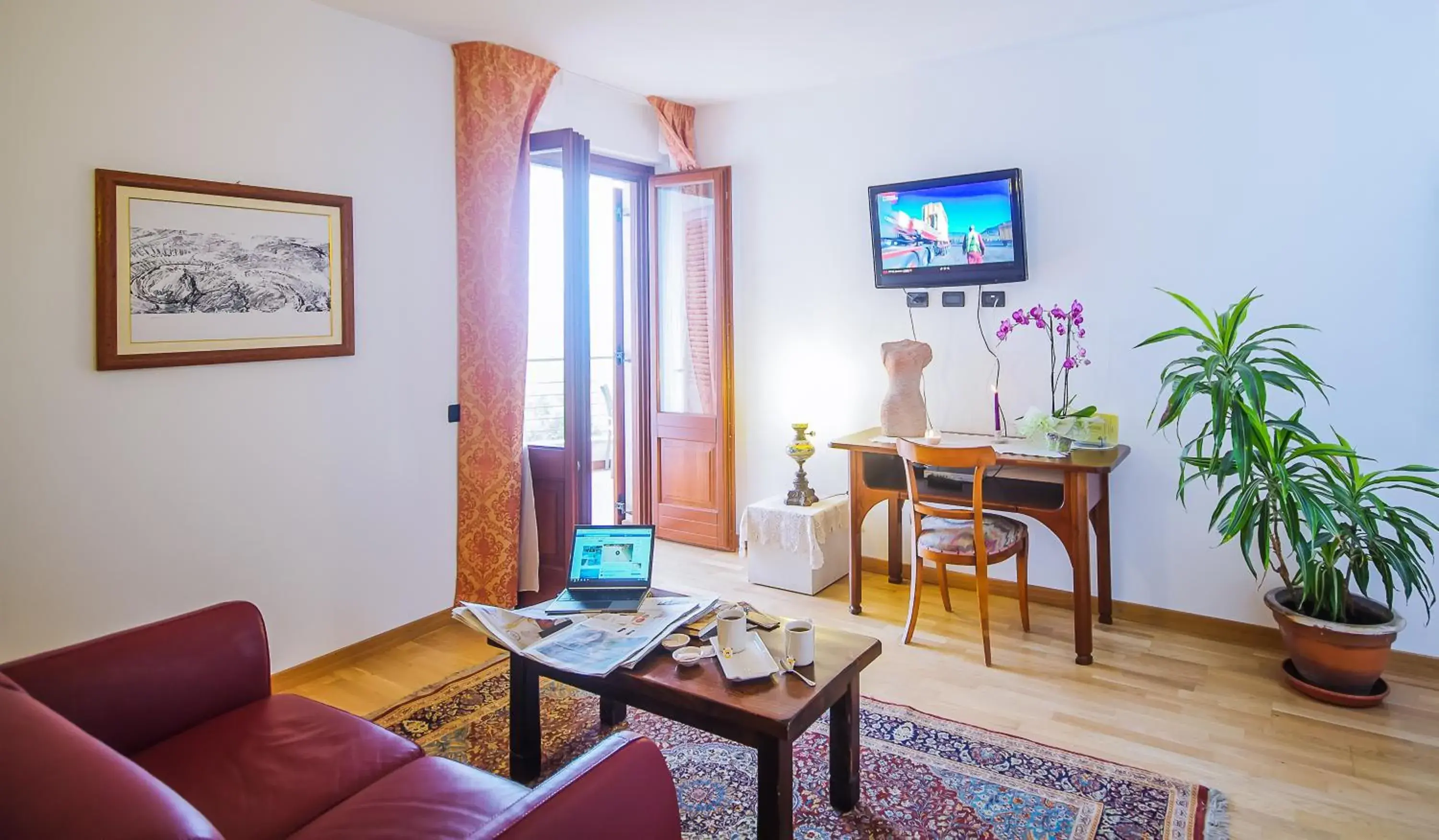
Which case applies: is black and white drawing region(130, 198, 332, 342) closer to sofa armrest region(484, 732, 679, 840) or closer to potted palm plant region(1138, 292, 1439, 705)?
sofa armrest region(484, 732, 679, 840)

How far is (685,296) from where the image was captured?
16.2ft

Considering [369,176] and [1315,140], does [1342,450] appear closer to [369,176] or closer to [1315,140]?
[1315,140]

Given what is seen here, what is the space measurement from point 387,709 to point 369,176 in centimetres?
204

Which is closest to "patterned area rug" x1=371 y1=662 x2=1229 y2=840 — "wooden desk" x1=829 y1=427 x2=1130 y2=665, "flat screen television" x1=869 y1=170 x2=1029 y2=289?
"wooden desk" x1=829 y1=427 x2=1130 y2=665

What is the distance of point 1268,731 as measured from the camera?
2678 millimetres

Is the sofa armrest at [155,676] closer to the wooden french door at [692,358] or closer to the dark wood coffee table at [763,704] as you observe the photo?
the dark wood coffee table at [763,704]

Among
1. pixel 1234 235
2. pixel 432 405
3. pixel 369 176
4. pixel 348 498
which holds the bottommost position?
pixel 348 498

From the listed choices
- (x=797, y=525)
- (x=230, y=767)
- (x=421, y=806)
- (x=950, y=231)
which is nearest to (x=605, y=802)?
(x=421, y=806)

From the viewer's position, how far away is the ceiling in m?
3.22

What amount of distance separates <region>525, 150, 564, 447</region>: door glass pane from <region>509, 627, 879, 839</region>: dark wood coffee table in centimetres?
165

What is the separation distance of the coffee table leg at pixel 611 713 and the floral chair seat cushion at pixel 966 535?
1.44 m

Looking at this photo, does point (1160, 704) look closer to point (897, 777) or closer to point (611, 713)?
point (897, 777)

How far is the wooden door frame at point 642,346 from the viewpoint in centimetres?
495

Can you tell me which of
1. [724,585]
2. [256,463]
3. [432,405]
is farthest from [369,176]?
[724,585]
